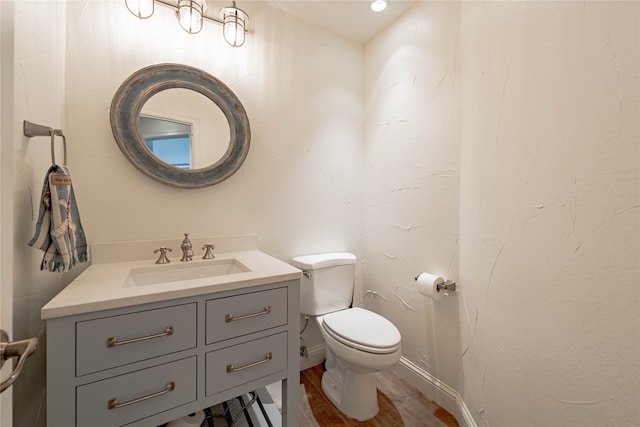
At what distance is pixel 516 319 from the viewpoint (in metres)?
0.99

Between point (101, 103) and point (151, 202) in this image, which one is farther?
point (151, 202)

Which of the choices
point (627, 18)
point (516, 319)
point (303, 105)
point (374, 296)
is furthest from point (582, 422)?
point (303, 105)

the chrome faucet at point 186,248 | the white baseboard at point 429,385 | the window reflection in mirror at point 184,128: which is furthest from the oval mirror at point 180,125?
the white baseboard at point 429,385

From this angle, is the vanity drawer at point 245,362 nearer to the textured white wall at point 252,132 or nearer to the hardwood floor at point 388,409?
the hardwood floor at point 388,409

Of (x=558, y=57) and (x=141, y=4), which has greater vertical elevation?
(x=141, y=4)

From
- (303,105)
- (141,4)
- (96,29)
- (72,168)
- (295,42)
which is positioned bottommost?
(72,168)

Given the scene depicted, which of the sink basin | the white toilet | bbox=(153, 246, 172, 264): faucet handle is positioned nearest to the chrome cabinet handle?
the sink basin

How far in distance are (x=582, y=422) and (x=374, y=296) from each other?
4.21 ft

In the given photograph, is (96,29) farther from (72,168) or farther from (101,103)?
(72,168)

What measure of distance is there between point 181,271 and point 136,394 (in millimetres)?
536

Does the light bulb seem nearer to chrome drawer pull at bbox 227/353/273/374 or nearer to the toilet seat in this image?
chrome drawer pull at bbox 227/353/273/374

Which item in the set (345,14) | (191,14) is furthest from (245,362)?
(345,14)

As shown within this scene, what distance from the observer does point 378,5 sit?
165 centimetres

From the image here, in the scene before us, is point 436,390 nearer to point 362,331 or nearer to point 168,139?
point 362,331
